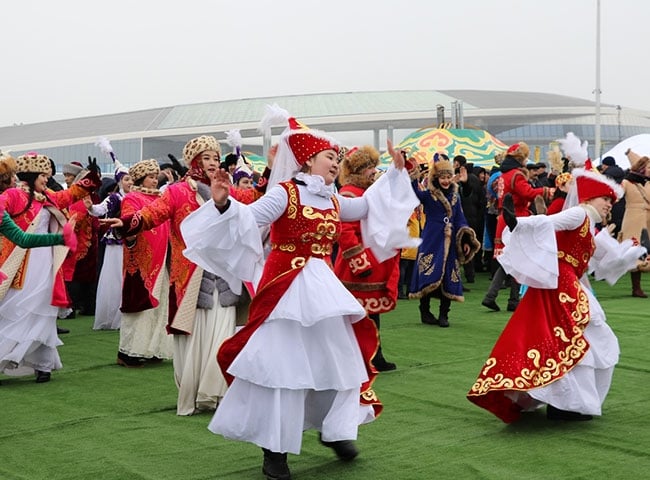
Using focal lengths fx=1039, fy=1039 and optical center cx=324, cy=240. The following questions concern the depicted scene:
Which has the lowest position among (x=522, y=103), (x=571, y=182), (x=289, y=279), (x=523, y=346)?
(x=523, y=346)

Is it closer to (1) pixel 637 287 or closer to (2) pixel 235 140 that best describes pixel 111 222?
(2) pixel 235 140

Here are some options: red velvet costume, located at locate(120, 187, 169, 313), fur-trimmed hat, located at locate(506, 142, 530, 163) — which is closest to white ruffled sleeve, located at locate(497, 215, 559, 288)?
red velvet costume, located at locate(120, 187, 169, 313)

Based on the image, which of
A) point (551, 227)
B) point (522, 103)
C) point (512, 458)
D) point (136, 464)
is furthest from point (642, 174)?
point (522, 103)

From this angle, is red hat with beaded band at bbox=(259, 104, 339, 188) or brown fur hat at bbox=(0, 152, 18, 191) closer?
red hat with beaded band at bbox=(259, 104, 339, 188)

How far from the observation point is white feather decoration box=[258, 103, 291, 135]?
17.3 ft

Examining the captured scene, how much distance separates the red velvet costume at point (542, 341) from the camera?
18.5 ft

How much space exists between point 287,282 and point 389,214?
79cm

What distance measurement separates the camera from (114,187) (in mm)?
12336

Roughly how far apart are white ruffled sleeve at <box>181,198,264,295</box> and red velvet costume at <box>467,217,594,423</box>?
5.37 feet

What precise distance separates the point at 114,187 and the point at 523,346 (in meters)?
7.61

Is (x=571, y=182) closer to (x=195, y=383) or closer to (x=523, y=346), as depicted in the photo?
(x=523, y=346)

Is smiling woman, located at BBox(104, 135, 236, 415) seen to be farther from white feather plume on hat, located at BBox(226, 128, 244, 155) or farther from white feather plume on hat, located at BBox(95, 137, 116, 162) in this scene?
white feather plume on hat, located at BBox(95, 137, 116, 162)

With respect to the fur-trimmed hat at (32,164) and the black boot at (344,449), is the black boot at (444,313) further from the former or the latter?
the black boot at (344,449)

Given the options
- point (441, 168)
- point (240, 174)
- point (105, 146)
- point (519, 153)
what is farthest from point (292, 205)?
point (519, 153)
